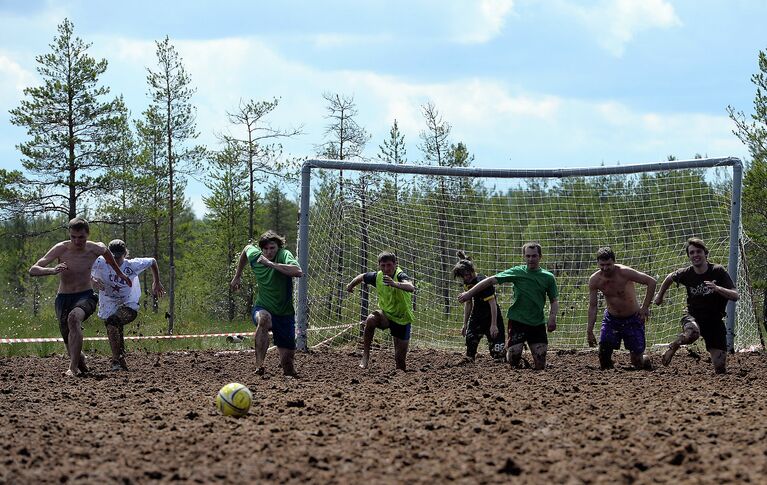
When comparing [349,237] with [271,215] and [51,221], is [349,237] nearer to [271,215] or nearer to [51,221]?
[271,215]

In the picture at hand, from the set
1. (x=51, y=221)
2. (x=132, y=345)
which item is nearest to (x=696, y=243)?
(x=132, y=345)

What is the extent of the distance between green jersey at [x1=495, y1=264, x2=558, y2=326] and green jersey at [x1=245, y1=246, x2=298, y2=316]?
2.49 m

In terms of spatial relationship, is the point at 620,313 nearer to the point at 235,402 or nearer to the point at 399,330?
the point at 399,330

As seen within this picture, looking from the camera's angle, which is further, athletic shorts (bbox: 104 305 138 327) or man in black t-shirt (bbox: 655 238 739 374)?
athletic shorts (bbox: 104 305 138 327)

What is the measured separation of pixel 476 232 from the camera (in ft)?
55.1

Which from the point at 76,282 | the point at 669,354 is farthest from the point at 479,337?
the point at 76,282

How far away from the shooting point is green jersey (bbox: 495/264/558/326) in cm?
1109

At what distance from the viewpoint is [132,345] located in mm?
17438

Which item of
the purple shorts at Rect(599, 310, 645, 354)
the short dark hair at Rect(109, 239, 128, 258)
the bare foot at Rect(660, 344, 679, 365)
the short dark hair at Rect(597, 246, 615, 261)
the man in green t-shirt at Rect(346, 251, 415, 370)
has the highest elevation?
the short dark hair at Rect(109, 239, 128, 258)

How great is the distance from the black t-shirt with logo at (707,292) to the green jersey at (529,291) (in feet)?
5.05

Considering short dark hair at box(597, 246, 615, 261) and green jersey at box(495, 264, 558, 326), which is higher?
short dark hair at box(597, 246, 615, 261)

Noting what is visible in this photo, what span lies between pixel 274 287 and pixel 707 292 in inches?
190

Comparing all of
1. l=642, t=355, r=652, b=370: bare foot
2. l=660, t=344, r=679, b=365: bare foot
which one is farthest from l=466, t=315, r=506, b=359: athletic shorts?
l=660, t=344, r=679, b=365: bare foot

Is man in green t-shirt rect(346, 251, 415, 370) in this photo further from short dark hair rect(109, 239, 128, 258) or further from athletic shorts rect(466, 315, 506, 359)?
short dark hair rect(109, 239, 128, 258)
